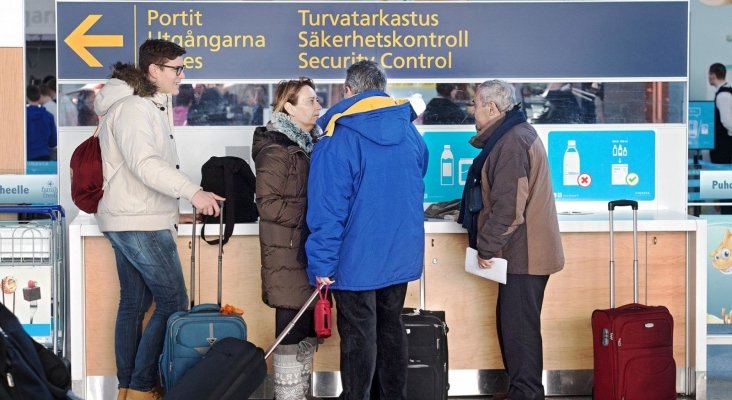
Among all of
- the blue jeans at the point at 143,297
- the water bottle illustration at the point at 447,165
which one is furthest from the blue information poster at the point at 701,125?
the blue jeans at the point at 143,297

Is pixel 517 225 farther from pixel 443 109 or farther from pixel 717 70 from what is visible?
pixel 717 70

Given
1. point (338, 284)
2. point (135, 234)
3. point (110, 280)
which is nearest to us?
point (338, 284)

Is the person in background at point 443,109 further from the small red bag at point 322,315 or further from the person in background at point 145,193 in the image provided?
the small red bag at point 322,315

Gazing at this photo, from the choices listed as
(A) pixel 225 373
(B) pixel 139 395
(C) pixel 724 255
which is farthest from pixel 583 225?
(B) pixel 139 395

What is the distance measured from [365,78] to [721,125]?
287 centimetres

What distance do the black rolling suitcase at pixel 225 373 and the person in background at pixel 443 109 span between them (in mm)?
1742

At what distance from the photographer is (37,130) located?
672 centimetres

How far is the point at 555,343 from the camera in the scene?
21.0ft

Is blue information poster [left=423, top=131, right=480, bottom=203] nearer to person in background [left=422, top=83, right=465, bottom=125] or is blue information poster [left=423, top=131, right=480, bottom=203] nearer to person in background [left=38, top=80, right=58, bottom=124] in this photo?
person in background [left=422, top=83, right=465, bottom=125]

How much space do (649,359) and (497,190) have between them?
1.15 metres

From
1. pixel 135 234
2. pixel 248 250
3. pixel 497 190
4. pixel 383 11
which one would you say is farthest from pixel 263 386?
pixel 383 11

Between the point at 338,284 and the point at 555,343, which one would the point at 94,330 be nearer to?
the point at 338,284

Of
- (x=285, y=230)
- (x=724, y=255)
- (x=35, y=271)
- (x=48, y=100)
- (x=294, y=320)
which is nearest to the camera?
(x=294, y=320)

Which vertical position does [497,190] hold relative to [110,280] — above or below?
above
